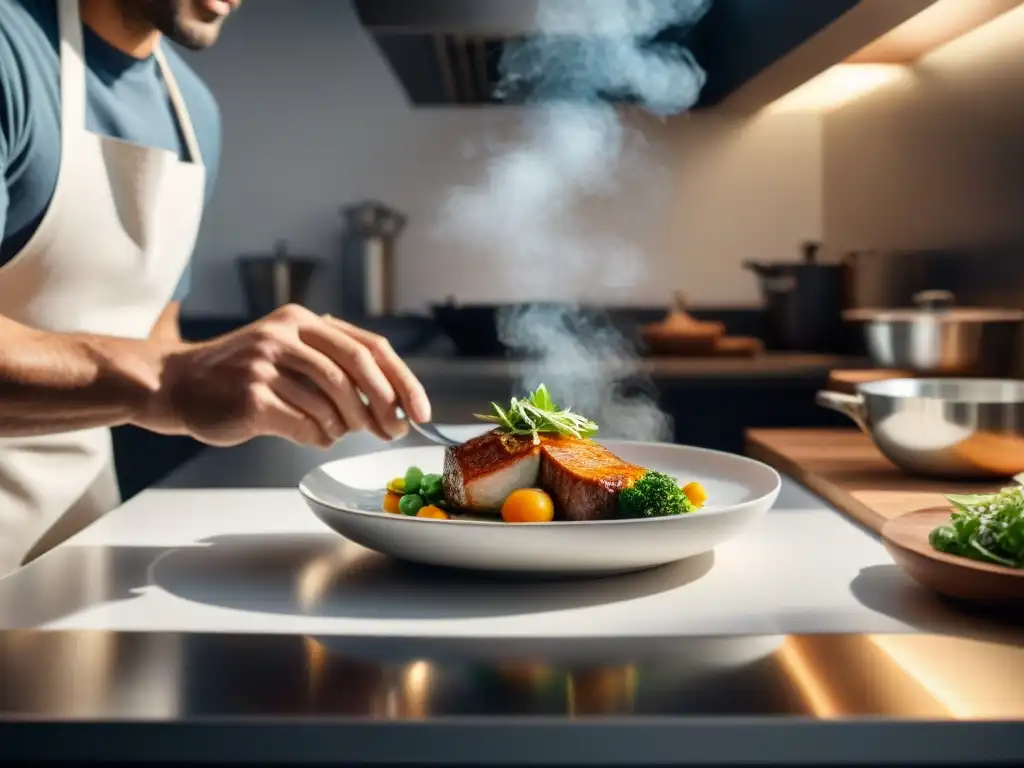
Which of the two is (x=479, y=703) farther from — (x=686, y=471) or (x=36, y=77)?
(x=36, y=77)

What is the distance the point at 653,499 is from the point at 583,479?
62mm

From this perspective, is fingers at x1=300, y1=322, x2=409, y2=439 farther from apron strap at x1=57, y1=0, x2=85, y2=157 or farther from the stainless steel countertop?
apron strap at x1=57, y1=0, x2=85, y2=157

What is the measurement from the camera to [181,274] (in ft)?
6.53

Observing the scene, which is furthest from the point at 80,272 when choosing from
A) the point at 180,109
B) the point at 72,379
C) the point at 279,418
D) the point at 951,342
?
the point at 951,342

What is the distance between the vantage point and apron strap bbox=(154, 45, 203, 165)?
185 cm

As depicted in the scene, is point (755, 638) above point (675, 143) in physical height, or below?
below

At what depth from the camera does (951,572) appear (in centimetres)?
78

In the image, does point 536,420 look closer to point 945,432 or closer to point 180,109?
point 945,432

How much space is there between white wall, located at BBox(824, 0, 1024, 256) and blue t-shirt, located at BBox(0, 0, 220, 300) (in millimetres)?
1418

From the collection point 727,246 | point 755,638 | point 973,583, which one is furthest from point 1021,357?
point 727,246

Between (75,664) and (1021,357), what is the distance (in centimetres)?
157

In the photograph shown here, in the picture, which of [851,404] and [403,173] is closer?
[851,404]

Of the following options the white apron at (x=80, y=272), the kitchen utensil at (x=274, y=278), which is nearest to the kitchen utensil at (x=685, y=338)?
the kitchen utensil at (x=274, y=278)

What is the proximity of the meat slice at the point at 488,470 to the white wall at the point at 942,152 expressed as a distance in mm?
1304
